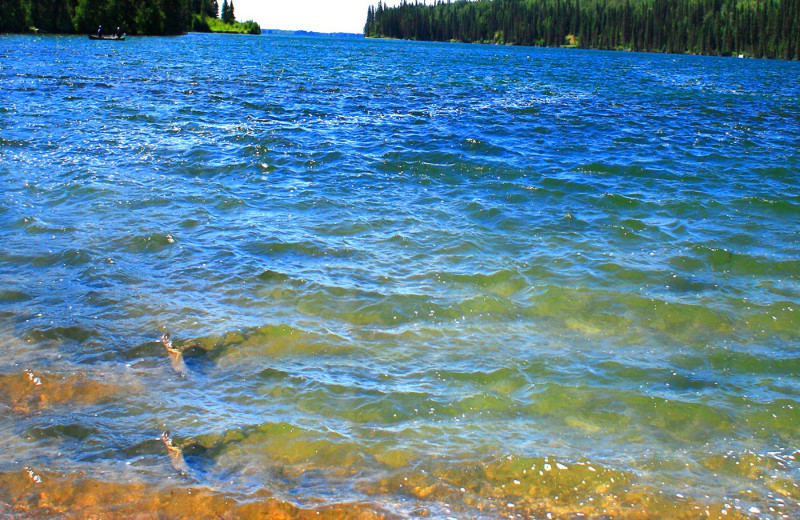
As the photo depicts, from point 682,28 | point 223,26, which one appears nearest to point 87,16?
point 223,26

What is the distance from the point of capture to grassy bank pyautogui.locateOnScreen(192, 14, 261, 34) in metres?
145

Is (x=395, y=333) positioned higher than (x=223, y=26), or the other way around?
(x=223, y=26)

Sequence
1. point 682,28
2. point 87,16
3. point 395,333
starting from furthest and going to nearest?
point 682,28 < point 87,16 < point 395,333

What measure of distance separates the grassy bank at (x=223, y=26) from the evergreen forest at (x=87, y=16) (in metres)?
32.2

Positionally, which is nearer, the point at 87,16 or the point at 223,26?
the point at 87,16

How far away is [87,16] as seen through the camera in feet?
324

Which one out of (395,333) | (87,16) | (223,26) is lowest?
(395,333)

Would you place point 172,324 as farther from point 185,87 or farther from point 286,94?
point 185,87

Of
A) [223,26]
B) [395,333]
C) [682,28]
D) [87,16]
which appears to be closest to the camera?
[395,333]

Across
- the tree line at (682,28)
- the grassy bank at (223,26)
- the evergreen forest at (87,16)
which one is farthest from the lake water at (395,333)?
the grassy bank at (223,26)

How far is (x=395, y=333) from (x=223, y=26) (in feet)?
578

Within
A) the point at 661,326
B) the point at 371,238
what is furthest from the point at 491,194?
the point at 661,326

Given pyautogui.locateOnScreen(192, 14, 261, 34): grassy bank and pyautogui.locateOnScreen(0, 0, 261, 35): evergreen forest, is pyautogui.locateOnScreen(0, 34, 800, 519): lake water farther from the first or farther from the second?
pyautogui.locateOnScreen(192, 14, 261, 34): grassy bank

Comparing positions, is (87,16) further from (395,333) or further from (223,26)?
(395,333)
